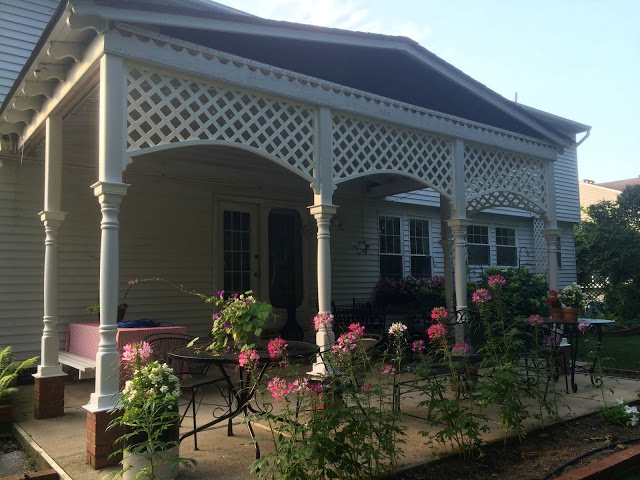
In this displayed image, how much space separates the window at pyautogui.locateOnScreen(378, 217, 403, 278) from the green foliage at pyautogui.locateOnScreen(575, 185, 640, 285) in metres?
7.39

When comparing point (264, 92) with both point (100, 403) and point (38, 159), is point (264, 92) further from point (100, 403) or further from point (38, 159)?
point (38, 159)

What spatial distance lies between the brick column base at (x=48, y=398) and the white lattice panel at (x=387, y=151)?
3.36 meters

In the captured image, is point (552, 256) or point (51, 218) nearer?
point (51, 218)

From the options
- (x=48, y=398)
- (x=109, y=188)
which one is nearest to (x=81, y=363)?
(x=48, y=398)

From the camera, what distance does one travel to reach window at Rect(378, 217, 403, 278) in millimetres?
10453

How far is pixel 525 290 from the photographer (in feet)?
36.2

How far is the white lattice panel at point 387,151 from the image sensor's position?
544 cm

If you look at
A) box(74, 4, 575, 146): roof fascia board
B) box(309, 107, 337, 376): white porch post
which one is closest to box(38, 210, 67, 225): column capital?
box(74, 4, 575, 146): roof fascia board

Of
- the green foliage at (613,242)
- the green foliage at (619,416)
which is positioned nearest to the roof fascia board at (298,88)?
the green foliage at (619,416)

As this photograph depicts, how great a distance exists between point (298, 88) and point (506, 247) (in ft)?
32.6

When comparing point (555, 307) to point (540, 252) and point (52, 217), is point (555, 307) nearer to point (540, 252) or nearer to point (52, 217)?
point (52, 217)

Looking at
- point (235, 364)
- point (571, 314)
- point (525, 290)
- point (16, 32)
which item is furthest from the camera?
point (525, 290)

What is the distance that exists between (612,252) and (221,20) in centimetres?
1381

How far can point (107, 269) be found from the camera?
143 inches
